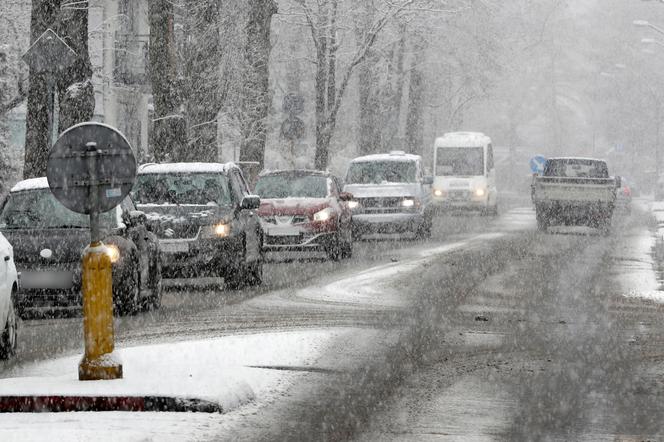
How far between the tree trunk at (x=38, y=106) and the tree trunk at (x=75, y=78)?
0.25 meters

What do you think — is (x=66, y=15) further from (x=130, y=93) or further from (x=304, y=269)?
(x=130, y=93)

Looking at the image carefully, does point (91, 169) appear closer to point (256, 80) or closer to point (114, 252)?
point (114, 252)

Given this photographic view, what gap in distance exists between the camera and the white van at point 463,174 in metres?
51.5

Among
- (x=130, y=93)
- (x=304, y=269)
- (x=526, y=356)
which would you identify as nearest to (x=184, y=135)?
(x=304, y=269)

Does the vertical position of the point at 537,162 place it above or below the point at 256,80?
below

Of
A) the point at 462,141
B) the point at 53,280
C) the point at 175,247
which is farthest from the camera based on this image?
the point at 462,141

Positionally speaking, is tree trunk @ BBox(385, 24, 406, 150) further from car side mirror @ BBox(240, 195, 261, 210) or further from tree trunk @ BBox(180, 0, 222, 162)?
car side mirror @ BBox(240, 195, 261, 210)

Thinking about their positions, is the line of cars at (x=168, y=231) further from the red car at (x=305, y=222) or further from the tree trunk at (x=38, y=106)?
the tree trunk at (x=38, y=106)

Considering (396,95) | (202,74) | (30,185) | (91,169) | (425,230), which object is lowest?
(425,230)

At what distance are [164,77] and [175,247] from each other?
10.9 metres

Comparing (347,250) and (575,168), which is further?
(575,168)

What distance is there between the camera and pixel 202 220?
20.0 m

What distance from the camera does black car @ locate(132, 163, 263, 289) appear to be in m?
19.9

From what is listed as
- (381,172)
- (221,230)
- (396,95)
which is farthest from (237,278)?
(396,95)
